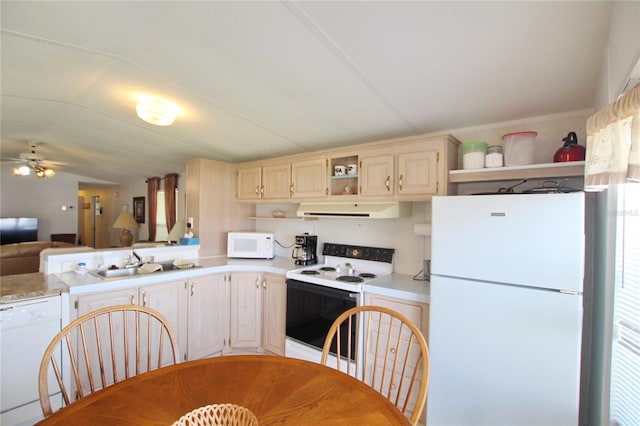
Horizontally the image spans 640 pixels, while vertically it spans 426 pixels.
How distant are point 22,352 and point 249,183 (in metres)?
2.39

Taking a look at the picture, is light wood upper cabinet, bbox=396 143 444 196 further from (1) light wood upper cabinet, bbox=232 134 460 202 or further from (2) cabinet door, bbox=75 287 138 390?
(2) cabinet door, bbox=75 287 138 390

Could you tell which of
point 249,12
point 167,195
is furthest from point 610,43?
point 167,195

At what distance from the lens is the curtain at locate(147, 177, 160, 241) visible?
240 inches

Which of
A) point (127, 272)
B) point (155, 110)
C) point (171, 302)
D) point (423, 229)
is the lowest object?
point (171, 302)

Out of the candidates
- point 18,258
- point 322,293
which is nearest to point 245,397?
point 322,293

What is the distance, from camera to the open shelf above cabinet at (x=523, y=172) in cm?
173

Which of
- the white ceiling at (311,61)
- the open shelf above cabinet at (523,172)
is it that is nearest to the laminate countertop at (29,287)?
the white ceiling at (311,61)

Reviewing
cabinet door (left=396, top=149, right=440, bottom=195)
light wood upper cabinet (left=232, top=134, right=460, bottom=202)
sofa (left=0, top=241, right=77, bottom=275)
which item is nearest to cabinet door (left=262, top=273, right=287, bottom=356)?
light wood upper cabinet (left=232, top=134, right=460, bottom=202)

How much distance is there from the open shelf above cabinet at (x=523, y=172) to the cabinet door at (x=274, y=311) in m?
1.86

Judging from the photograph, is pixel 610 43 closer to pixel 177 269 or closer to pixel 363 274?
pixel 363 274

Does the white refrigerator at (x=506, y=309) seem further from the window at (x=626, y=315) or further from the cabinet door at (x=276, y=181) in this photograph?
the cabinet door at (x=276, y=181)

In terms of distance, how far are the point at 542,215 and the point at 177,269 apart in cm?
294

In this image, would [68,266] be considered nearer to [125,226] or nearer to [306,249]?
[306,249]

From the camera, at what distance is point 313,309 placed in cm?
249
